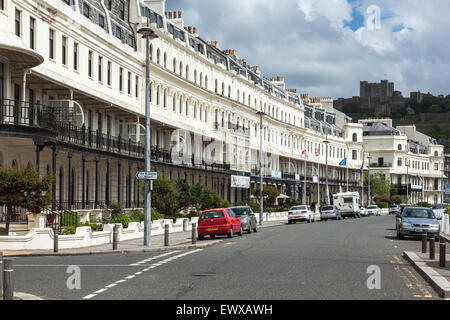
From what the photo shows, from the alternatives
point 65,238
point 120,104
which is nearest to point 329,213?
point 120,104

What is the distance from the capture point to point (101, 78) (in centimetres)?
4512

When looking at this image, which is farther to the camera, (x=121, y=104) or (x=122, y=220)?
(x=121, y=104)

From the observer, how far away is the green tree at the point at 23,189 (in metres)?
25.9

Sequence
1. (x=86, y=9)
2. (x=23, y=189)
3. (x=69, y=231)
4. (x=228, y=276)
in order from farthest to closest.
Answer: (x=86, y=9), (x=69, y=231), (x=23, y=189), (x=228, y=276)

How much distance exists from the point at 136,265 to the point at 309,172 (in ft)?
296

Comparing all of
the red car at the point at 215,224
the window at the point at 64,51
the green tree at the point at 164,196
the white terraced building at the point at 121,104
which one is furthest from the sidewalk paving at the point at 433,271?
the window at the point at 64,51

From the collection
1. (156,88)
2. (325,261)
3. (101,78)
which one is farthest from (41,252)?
(156,88)

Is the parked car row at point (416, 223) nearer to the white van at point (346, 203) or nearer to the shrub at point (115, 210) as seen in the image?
the shrub at point (115, 210)

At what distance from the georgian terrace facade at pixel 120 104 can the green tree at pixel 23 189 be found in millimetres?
2955

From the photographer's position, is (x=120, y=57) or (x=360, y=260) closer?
(x=360, y=260)

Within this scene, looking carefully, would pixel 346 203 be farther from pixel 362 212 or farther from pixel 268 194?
pixel 362 212

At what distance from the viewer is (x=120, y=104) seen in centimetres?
4528

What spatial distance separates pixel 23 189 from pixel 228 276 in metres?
12.1
